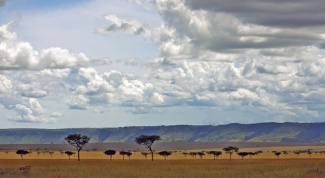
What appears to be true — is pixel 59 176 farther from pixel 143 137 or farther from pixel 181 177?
pixel 143 137

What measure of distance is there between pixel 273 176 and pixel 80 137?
320 ft

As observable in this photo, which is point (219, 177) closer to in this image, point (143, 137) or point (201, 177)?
point (201, 177)

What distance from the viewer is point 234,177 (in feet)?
190

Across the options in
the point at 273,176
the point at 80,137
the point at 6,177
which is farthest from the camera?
Answer: the point at 80,137

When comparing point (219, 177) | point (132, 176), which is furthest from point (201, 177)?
point (132, 176)

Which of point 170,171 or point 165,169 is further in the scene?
point 165,169

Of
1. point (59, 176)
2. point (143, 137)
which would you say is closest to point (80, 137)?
point (143, 137)

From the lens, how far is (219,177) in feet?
190

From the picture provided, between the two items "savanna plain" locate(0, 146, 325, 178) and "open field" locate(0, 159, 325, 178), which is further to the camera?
"savanna plain" locate(0, 146, 325, 178)

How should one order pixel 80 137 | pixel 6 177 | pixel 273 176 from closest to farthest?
pixel 6 177 → pixel 273 176 → pixel 80 137

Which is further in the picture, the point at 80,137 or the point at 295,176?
the point at 80,137

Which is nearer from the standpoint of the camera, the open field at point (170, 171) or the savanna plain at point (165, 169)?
the open field at point (170, 171)

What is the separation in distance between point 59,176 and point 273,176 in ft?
73.0

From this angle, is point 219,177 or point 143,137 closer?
point 219,177
